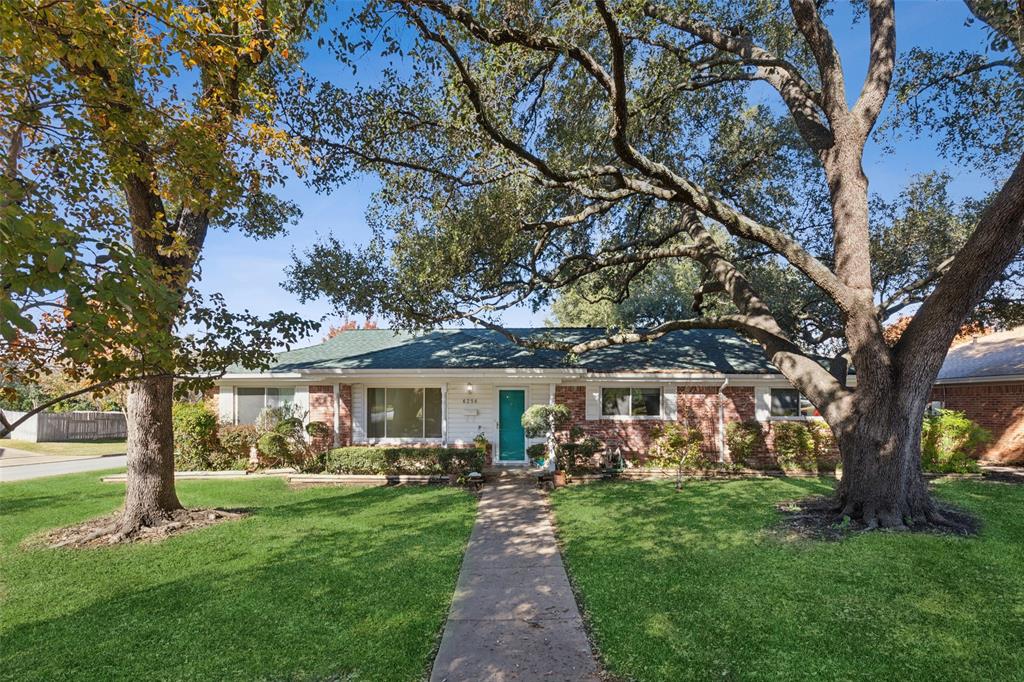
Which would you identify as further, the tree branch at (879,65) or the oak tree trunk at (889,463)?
the tree branch at (879,65)

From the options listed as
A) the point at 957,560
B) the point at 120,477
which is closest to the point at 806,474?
the point at 957,560

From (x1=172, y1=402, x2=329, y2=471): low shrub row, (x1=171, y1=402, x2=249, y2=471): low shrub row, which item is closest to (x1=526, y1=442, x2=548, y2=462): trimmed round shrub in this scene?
(x1=172, y1=402, x2=329, y2=471): low shrub row

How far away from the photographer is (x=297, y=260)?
12.8 m

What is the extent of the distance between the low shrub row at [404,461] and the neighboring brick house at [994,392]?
14.9 m

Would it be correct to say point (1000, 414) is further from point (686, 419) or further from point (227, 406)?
point (227, 406)

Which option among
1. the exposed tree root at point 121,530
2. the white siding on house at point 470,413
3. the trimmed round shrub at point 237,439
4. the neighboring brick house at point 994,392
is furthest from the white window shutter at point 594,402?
the neighboring brick house at point 994,392

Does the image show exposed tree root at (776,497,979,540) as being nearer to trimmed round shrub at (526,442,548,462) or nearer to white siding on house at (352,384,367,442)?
trimmed round shrub at (526,442,548,462)

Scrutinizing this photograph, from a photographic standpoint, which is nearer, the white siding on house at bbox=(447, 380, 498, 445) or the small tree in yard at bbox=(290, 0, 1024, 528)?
the small tree in yard at bbox=(290, 0, 1024, 528)

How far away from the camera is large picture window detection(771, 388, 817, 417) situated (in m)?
13.8

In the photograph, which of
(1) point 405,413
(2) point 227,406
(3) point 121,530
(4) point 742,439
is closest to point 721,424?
(4) point 742,439

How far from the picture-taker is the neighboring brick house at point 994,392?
1410cm

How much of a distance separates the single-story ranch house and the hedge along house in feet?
0.09

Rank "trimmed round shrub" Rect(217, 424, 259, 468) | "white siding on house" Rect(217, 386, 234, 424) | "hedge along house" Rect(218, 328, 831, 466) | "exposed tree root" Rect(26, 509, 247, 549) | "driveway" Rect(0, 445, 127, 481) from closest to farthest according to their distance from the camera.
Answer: "exposed tree root" Rect(26, 509, 247, 549), "hedge along house" Rect(218, 328, 831, 466), "trimmed round shrub" Rect(217, 424, 259, 468), "driveway" Rect(0, 445, 127, 481), "white siding on house" Rect(217, 386, 234, 424)

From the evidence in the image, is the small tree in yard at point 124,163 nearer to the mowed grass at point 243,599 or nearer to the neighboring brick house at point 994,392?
the mowed grass at point 243,599
